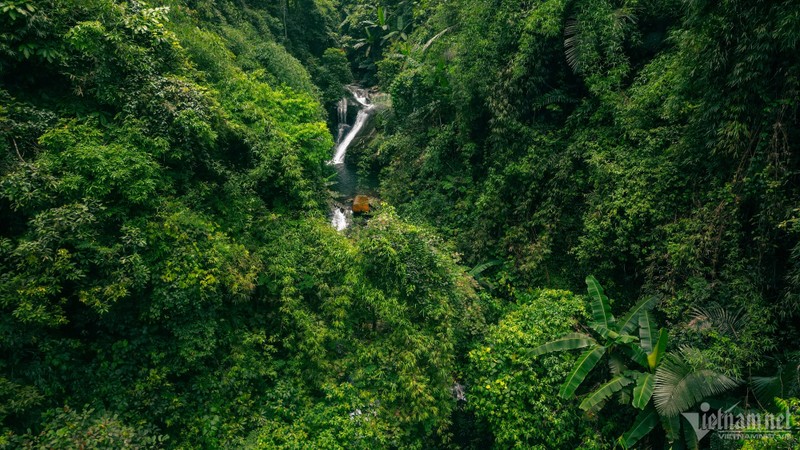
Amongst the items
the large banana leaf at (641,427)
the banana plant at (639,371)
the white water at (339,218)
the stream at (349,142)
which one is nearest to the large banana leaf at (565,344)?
the banana plant at (639,371)

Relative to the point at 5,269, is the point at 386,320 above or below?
below

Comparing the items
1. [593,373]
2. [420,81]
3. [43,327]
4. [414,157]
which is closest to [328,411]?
[43,327]

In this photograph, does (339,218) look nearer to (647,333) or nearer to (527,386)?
(527,386)

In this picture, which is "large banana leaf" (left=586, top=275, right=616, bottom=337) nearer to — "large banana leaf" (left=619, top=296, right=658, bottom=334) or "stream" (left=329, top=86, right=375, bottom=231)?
"large banana leaf" (left=619, top=296, right=658, bottom=334)

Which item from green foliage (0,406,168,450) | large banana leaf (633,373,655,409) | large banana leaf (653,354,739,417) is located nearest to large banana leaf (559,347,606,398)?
large banana leaf (633,373,655,409)

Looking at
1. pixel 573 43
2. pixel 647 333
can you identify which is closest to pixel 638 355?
pixel 647 333

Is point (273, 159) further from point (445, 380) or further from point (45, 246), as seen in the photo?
point (445, 380)
